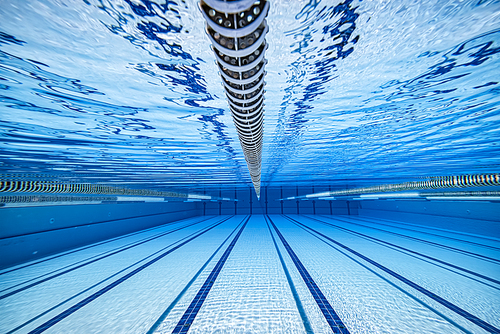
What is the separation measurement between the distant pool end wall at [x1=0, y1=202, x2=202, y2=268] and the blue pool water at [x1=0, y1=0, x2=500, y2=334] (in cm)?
6

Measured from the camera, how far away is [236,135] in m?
3.71

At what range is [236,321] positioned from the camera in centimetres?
265

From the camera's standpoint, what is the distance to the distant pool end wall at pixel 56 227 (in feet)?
17.4

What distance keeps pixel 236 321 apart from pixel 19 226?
23.6 feet

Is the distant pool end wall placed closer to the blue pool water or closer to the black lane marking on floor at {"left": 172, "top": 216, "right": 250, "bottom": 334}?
the blue pool water

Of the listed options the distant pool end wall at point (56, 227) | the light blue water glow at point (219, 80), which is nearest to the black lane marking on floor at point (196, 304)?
the light blue water glow at point (219, 80)

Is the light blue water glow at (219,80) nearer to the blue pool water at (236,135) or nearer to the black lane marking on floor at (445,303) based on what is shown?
the blue pool water at (236,135)

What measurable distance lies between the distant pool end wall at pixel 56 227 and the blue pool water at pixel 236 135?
2.3 inches

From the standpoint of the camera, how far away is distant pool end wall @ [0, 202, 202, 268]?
530 cm

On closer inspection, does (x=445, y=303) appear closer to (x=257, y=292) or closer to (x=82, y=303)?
(x=257, y=292)

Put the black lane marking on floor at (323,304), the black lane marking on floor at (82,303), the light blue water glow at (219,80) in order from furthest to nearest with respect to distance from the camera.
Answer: the black lane marking on floor at (82,303)
the black lane marking on floor at (323,304)
the light blue water glow at (219,80)

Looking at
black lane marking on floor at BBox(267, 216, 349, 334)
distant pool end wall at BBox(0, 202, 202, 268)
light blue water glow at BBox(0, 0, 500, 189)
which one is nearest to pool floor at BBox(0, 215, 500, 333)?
black lane marking on floor at BBox(267, 216, 349, 334)

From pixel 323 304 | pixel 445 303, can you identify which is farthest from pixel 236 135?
pixel 445 303

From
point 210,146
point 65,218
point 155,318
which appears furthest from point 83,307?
point 65,218
